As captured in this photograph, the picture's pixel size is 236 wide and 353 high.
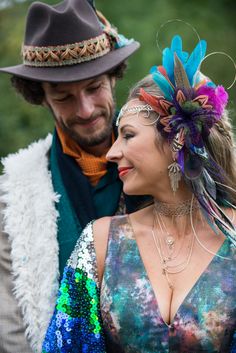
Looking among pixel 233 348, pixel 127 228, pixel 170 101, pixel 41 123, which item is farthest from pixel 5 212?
pixel 41 123

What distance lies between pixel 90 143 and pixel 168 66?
1.00 meters

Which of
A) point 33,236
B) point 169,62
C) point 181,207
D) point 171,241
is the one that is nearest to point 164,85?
point 169,62

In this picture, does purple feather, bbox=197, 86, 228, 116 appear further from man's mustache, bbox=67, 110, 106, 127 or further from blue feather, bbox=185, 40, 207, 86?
man's mustache, bbox=67, 110, 106, 127

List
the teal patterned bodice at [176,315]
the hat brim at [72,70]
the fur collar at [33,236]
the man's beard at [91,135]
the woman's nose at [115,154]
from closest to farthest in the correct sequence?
the teal patterned bodice at [176,315] → the woman's nose at [115,154] → the fur collar at [33,236] → the hat brim at [72,70] → the man's beard at [91,135]

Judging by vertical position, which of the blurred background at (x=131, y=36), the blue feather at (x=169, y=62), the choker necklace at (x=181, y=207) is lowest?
the blurred background at (x=131, y=36)

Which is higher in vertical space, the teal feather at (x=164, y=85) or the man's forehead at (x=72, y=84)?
the teal feather at (x=164, y=85)

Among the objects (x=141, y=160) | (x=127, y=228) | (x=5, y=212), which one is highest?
(x=141, y=160)

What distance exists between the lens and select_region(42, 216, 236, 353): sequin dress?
9.52 ft

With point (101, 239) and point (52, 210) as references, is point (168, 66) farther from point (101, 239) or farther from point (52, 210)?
point (52, 210)

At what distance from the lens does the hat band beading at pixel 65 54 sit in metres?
3.88

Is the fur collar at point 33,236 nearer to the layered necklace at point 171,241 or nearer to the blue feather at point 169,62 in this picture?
the layered necklace at point 171,241

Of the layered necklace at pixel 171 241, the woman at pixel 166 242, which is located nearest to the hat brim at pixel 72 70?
the woman at pixel 166 242

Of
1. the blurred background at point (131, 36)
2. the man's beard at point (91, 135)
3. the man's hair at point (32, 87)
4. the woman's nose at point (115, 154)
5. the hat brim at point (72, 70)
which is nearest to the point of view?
the woman's nose at point (115, 154)

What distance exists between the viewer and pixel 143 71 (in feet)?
24.0
